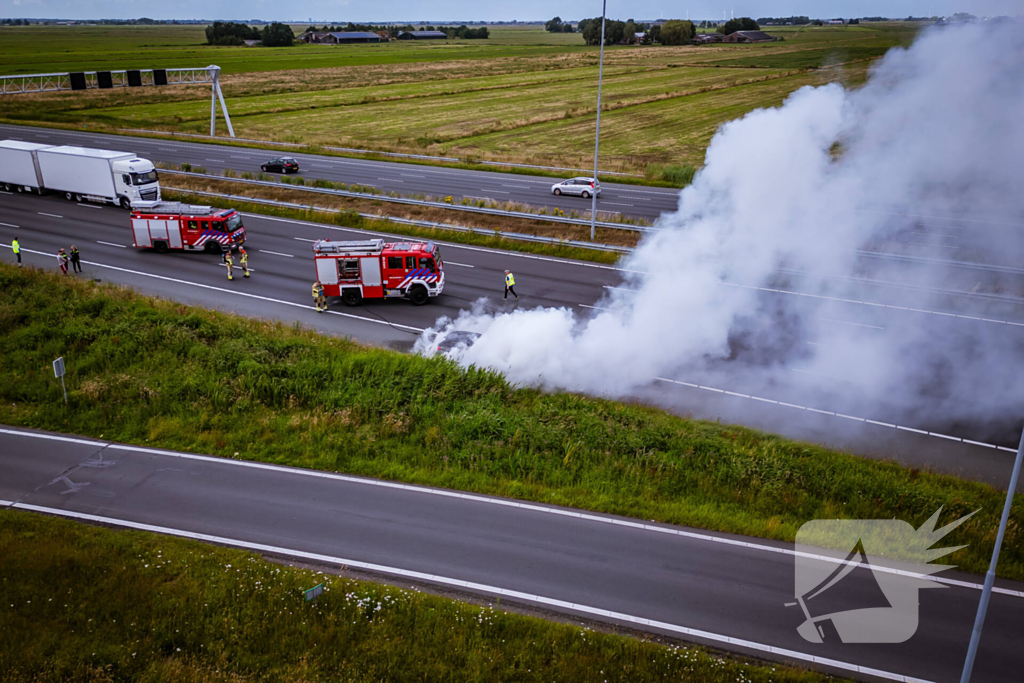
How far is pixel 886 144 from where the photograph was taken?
2330 centimetres

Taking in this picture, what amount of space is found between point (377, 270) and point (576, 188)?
2493 centimetres

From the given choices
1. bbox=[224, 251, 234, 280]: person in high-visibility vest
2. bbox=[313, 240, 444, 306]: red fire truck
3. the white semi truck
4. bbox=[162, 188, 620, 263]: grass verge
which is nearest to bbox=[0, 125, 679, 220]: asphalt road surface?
bbox=[162, 188, 620, 263]: grass verge

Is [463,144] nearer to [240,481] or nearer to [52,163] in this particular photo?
[52,163]

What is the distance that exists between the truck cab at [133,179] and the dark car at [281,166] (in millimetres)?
13580

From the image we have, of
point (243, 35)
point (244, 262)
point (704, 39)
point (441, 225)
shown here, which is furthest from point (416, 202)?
point (243, 35)

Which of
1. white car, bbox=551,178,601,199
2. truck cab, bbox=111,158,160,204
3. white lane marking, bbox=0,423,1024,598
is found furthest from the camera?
white car, bbox=551,178,601,199

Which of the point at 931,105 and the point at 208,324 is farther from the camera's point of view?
the point at 208,324

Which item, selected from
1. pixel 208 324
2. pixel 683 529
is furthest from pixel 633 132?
pixel 683 529

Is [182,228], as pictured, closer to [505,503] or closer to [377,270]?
[377,270]

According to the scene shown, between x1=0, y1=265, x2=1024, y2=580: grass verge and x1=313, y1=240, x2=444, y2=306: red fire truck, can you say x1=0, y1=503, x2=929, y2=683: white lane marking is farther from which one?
x1=313, y1=240, x2=444, y2=306: red fire truck

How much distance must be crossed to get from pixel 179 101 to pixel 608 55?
266 ft

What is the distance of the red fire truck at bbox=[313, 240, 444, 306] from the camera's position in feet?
94.5

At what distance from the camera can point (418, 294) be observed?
1166 inches

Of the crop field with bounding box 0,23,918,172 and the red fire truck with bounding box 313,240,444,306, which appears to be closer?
the red fire truck with bounding box 313,240,444,306
